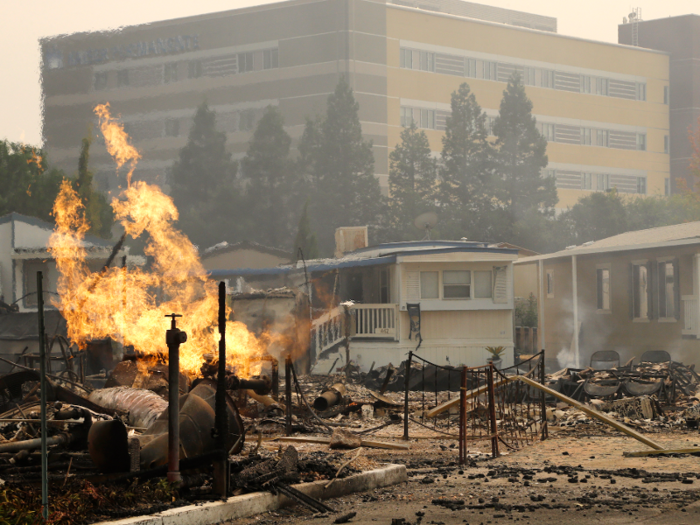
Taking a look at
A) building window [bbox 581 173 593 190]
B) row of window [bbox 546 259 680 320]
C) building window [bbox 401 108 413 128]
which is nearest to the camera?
row of window [bbox 546 259 680 320]

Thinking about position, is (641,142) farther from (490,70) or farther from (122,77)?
(122,77)

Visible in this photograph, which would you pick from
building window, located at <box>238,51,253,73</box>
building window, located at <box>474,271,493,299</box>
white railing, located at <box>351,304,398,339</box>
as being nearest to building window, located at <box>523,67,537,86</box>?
building window, located at <box>238,51,253,73</box>

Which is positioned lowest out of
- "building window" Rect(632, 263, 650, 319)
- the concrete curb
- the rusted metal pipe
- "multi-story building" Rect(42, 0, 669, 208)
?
the rusted metal pipe

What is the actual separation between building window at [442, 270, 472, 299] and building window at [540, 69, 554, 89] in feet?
151

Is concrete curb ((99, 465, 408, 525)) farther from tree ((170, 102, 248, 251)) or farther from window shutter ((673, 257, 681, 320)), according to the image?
tree ((170, 102, 248, 251))

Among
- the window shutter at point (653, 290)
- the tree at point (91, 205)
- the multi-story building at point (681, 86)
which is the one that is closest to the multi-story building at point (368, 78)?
the multi-story building at point (681, 86)

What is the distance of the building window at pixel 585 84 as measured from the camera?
72188 millimetres

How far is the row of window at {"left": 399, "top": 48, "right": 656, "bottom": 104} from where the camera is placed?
65.6 meters

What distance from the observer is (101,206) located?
44.2m

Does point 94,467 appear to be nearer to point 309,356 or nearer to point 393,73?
point 309,356

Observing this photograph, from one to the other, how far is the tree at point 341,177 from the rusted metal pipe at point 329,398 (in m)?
35.3

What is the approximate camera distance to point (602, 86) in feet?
240

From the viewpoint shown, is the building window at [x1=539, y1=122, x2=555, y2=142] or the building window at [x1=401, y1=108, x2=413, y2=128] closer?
the building window at [x1=401, y1=108, x2=413, y2=128]

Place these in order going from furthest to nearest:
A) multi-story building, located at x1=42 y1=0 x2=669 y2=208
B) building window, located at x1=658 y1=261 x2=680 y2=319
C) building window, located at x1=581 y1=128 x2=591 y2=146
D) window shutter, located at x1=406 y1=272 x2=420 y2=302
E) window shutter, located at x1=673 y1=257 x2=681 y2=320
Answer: building window, located at x1=581 y1=128 x2=591 y2=146 → multi-story building, located at x1=42 y1=0 x2=669 y2=208 → window shutter, located at x1=406 y1=272 x2=420 y2=302 → building window, located at x1=658 y1=261 x2=680 y2=319 → window shutter, located at x1=673 y1=257 x2=681 y2=320
